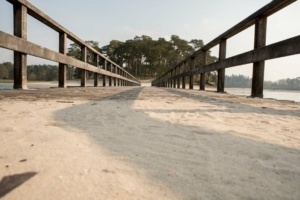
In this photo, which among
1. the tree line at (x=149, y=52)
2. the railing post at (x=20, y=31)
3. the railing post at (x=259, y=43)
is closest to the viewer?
the railing post at (x=20, y=31)

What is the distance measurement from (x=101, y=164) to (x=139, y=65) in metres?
61.0

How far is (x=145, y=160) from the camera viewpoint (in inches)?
38.5

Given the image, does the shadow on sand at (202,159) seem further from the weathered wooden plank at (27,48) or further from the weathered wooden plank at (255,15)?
the weathered wooden plank at (255,15)

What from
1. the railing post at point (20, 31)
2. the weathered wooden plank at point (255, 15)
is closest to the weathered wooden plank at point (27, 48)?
the railing post at point (20, 31)

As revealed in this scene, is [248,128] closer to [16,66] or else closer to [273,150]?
[273,150]

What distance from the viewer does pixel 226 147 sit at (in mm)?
1185

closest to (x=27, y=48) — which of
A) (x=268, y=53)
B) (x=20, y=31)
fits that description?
(x=20, y=31)

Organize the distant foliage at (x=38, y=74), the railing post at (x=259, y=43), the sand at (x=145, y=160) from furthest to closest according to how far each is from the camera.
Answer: the distant foliage at (x=38, y=74)
the railing post at (x=259, y=43)
the sand at (x=145, y=160)

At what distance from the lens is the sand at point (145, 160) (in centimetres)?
73

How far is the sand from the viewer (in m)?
0.73

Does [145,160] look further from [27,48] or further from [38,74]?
[38,74]

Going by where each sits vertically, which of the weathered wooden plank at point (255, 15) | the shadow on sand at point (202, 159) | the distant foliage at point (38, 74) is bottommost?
the shadow on sand at point (202, 159)

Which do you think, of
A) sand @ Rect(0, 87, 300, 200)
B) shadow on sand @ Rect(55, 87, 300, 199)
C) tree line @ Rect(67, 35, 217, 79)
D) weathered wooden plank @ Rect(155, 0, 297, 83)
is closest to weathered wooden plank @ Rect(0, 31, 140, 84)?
sand @ Rect(0, 87, 300, 200)

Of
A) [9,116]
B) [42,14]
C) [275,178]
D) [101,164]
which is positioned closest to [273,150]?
[275,178]
